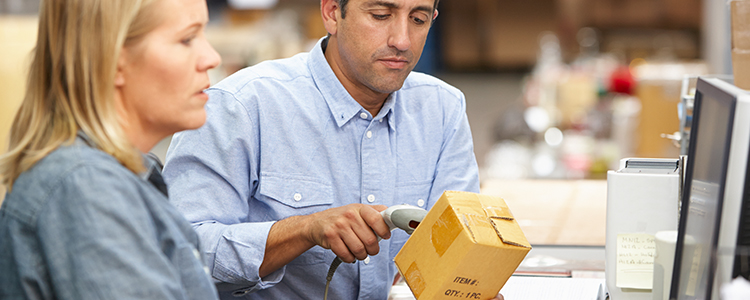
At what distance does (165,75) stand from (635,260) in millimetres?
900

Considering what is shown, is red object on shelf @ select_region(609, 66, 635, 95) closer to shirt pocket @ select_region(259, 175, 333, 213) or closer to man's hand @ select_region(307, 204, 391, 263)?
shirt pocket @ select_region(259, 175, 333, 213)

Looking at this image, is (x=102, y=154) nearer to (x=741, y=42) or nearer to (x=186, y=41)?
(x=186, y=41)

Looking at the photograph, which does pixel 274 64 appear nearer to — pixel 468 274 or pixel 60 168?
pixel 468 274

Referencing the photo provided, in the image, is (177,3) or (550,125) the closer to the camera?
(177,3)

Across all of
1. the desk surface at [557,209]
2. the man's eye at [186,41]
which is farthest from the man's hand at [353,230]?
the desk surface at [557,209]

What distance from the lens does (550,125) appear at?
497 cm

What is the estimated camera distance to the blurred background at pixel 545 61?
14.4ft

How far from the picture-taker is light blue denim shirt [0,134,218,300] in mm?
787

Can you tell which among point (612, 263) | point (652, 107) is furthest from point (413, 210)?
point (652, 107)

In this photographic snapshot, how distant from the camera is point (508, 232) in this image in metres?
1.23

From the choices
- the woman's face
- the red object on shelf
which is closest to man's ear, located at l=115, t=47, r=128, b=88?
the woman's face

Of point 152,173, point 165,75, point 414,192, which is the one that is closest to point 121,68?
point 165,75

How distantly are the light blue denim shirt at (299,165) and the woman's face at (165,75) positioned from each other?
21.0 inches

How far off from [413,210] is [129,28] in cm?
63
